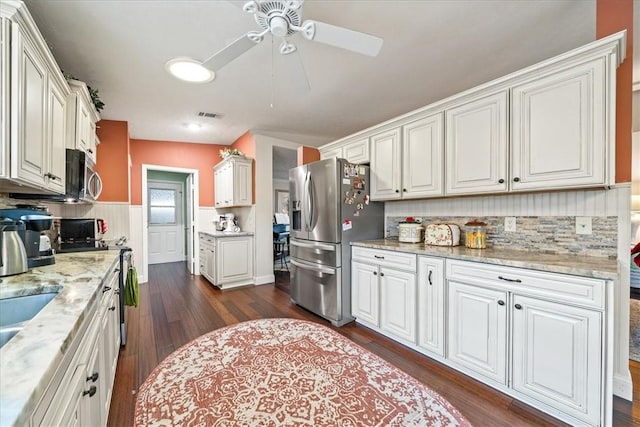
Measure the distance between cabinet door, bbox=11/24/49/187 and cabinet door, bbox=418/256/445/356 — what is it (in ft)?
8.53

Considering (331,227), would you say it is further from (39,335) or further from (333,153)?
(39,335)

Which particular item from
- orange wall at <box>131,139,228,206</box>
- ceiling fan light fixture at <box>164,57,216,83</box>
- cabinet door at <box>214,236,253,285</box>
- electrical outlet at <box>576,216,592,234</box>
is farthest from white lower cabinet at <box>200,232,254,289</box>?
electrical outlet at <box>576,216,592,234</box>

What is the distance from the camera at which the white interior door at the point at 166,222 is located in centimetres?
664

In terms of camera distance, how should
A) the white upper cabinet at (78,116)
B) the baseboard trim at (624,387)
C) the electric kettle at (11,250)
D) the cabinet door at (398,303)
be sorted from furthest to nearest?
1. the cabinet door at (398,303)
2. the white upper cabinet at (78,116)
3. the baseboard trim at (624,387)
4. the electric kettle at (11,250)

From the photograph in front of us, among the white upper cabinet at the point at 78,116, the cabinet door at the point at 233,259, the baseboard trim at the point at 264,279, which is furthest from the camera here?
the baseboard trim at the point at 264,279

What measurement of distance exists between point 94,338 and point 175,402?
0.53 meters

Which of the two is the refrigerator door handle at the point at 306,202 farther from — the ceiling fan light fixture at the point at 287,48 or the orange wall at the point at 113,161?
the orange wall at the point at 113,161

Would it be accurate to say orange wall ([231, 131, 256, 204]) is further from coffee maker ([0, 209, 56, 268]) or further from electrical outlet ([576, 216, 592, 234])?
electrical outlet ([576, 216, 592, 234])

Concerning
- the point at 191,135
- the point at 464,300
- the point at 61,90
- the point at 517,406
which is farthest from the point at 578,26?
the point at 191,135

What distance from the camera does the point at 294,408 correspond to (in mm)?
1354

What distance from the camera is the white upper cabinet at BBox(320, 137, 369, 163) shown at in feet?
10.5

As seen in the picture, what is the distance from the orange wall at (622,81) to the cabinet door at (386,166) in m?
1.53

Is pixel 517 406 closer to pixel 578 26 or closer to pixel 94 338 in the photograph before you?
pixel 94 338

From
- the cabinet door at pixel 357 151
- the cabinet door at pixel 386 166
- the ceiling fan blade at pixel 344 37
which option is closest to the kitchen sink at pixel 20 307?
the ceiling fan blade at pixel 344 37
